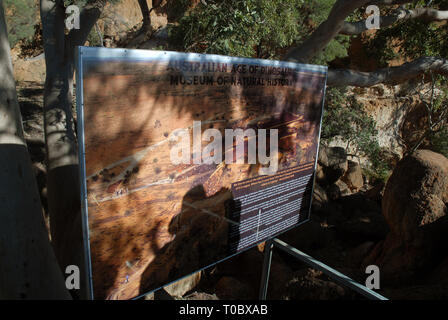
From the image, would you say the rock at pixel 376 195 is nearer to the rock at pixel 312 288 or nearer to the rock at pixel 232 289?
the rock at pixel 232 289

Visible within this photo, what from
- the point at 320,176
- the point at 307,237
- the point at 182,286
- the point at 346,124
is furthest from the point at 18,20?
the point at 307,237

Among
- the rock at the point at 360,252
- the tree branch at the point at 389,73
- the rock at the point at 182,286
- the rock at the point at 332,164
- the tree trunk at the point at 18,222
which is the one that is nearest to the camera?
the tree trunk at the point at 18,222

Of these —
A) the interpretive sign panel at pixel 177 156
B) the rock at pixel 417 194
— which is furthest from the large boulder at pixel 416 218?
the interpretive sign panel at pixel 177 156

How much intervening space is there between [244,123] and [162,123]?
2.37 ft

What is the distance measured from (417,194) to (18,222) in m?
4.91

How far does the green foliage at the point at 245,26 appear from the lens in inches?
219

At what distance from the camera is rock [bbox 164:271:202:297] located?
466cm

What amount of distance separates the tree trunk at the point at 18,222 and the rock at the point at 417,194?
454 centimetres

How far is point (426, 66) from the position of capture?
523cm

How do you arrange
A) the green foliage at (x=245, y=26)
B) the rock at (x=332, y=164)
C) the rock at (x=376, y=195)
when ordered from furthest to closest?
1. the rock at (x=332, y=164)
2. the rock at (x=376, y=195)
3. the green foliage at (x=245, y=26)

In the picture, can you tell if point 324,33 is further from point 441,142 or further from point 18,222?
→ point 441,142

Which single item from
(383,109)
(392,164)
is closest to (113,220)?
(392,164)

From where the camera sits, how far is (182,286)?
494 centimetres

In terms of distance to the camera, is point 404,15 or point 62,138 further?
point 404,15
